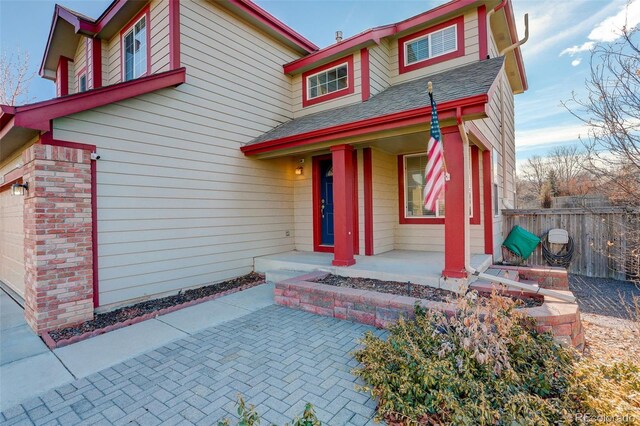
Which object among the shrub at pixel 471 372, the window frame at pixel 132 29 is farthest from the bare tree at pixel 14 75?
the shrub at pixel 471 372

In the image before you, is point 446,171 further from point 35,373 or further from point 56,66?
point 56,66

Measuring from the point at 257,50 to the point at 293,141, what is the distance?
115 inches

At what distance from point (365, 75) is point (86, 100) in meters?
5.41

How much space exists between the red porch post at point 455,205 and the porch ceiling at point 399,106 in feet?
1.58

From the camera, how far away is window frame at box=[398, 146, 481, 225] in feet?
22.0

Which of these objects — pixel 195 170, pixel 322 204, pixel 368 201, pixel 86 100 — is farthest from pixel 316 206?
pixel 86 100

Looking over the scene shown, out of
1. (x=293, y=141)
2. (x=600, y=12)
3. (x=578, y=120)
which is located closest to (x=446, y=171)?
(x=578, y=120)

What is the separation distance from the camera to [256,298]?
212 inches

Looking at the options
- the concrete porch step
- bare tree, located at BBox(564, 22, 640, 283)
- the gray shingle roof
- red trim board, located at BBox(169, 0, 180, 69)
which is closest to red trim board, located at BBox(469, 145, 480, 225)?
the gray shingle roof

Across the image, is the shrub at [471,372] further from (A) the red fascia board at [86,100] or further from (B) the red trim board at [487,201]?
(A) the red fascia board at [86,100]

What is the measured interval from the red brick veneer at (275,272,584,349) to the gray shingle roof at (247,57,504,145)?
2.85 metres

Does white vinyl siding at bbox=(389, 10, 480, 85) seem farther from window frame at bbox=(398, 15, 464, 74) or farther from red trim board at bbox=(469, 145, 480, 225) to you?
red trim board at bbox=(469, 145, 480, 225)

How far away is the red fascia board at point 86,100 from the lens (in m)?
3.81

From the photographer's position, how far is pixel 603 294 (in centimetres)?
616
